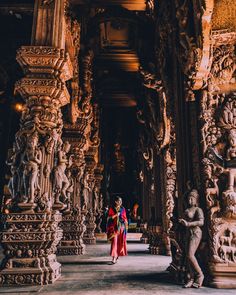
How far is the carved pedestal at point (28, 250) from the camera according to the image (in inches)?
186

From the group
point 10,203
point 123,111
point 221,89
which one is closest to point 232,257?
point 221,89

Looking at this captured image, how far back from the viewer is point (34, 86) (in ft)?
18.2

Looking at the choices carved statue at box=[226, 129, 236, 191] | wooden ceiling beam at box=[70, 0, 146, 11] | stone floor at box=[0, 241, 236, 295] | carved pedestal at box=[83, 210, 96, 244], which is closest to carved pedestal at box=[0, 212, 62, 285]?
stone floor at box=[0, 241, 236, 295]

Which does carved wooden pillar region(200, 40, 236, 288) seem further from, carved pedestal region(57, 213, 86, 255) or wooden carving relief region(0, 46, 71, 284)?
carved pedestal region(57, 213, 86, 255)

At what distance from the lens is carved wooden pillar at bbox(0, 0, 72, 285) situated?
4.91 meters

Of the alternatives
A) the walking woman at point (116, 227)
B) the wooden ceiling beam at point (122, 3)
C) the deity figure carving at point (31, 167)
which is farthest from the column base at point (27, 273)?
the wooden ceiling beam at point (122, 3)

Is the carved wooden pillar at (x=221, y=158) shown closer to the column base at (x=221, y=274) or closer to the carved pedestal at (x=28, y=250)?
the column base at (x=221, y=274)

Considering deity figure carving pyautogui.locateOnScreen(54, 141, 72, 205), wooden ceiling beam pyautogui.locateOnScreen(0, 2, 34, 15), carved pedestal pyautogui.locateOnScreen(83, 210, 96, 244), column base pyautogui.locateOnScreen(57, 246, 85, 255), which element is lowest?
carved pedestal pyautogui.locateOnScreen(83, 210, 96, 244)

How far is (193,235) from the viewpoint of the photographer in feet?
14.8

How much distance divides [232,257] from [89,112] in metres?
7.48

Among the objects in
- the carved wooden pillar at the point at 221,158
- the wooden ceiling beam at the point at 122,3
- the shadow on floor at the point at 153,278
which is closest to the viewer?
the carved wooden pillar at the point at 221,158

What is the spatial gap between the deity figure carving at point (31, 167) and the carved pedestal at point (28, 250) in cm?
39

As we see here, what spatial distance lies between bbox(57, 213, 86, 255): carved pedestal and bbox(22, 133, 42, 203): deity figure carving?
14.2ft

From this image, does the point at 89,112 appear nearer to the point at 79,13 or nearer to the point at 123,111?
the point at 79,13
